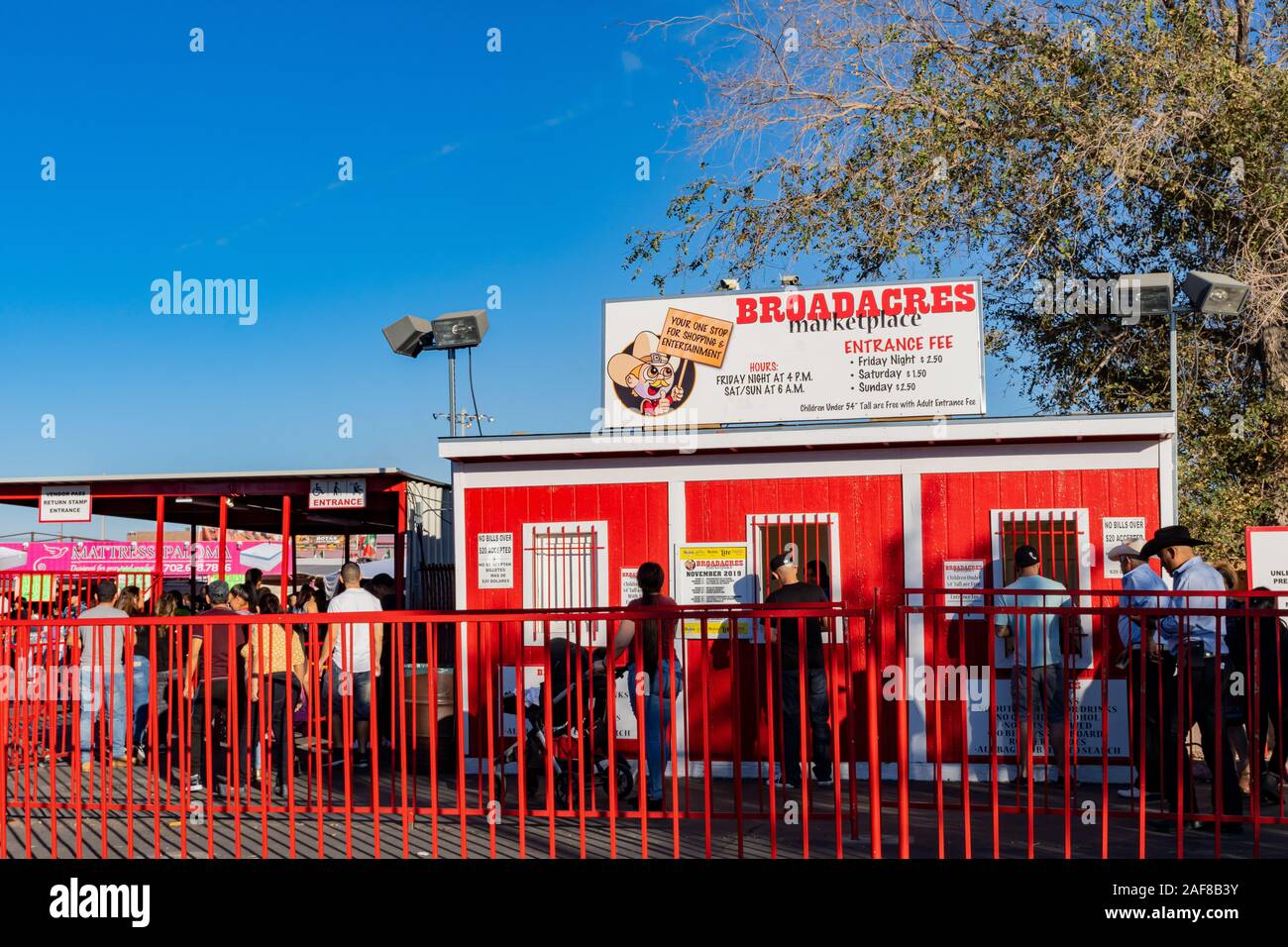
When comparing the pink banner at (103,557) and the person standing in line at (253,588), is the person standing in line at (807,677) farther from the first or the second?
the pink banner at (103,557)

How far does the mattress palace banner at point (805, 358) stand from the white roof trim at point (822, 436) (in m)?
0.31

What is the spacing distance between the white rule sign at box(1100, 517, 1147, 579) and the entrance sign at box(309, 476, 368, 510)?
25.2ft

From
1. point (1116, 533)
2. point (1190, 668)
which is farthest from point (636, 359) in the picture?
point (1190, 668)

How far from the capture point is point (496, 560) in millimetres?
10789

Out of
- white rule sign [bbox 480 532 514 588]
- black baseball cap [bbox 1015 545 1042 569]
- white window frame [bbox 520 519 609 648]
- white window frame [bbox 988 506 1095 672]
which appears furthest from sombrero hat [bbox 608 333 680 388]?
black baseball cap [bbox 1015 545 1042 569]

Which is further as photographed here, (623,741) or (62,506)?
(62,506)

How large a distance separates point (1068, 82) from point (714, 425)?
9.65 metres

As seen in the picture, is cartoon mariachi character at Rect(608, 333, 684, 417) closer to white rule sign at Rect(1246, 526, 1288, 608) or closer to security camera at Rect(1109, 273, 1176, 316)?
security camera at Rect(1109, 273, 1176, 316)

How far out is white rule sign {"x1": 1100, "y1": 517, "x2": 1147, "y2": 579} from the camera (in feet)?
31.8

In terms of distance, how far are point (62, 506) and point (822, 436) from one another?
32.0 feet

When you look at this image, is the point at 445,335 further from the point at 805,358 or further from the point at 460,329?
the point at 805,358

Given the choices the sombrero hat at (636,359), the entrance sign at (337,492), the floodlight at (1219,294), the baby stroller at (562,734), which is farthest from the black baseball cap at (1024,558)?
the entrance sign at (337,492)
